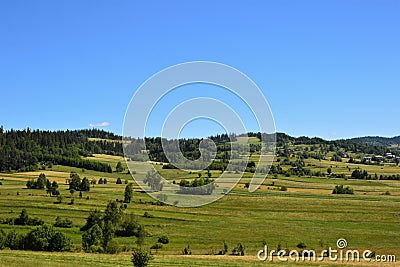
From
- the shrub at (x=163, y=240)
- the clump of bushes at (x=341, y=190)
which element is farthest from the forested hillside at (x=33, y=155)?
the shrub at (x=163, y=240)

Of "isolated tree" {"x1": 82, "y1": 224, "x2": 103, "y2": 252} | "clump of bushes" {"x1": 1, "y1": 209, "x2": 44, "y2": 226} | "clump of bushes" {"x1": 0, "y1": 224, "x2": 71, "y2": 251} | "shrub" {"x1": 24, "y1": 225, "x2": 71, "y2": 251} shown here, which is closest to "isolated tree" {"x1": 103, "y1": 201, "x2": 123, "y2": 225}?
"clump of bushes" {"x1": 1, "y1": 209, "x2": 44, "y2": 226}

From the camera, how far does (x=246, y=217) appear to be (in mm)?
97375

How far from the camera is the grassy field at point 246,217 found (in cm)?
7006

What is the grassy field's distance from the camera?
70.1m

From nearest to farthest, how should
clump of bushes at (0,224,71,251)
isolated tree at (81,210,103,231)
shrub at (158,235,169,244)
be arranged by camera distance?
clump of bushes at (0,224,71,251), shrub at (158,235,169,244), isolated tree at (81,210,103,231)

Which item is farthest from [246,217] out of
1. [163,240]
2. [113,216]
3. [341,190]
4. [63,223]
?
[341,190]

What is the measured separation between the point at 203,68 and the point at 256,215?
75.7 metres

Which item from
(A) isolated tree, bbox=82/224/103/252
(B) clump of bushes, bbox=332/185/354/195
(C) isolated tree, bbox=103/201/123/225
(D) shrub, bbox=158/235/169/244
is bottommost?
(D) shrub, bbox=158/235/169/244

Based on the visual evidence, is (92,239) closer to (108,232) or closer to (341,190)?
(108,232)

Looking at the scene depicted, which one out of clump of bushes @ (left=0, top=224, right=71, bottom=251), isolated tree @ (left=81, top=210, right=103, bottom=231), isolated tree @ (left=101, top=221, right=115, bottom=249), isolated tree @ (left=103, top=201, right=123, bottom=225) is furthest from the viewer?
isolated tree @ (left=103, top=201, right=123, bottom=225)

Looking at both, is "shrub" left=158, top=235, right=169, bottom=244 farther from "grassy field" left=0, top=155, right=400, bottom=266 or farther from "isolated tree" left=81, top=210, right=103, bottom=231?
"isolated tree" left=81, top=210, right=103, bottom=231

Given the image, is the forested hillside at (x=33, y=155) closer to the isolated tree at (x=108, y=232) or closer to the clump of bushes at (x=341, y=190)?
the clump of bushes at (x=341, y=190)

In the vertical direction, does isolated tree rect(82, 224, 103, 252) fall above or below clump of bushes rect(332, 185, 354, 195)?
below

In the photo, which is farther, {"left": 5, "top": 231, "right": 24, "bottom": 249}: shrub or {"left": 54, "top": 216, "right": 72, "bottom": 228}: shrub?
{"left": 54, "top": 216, "right": 72, "bottom": 228}: shrub
